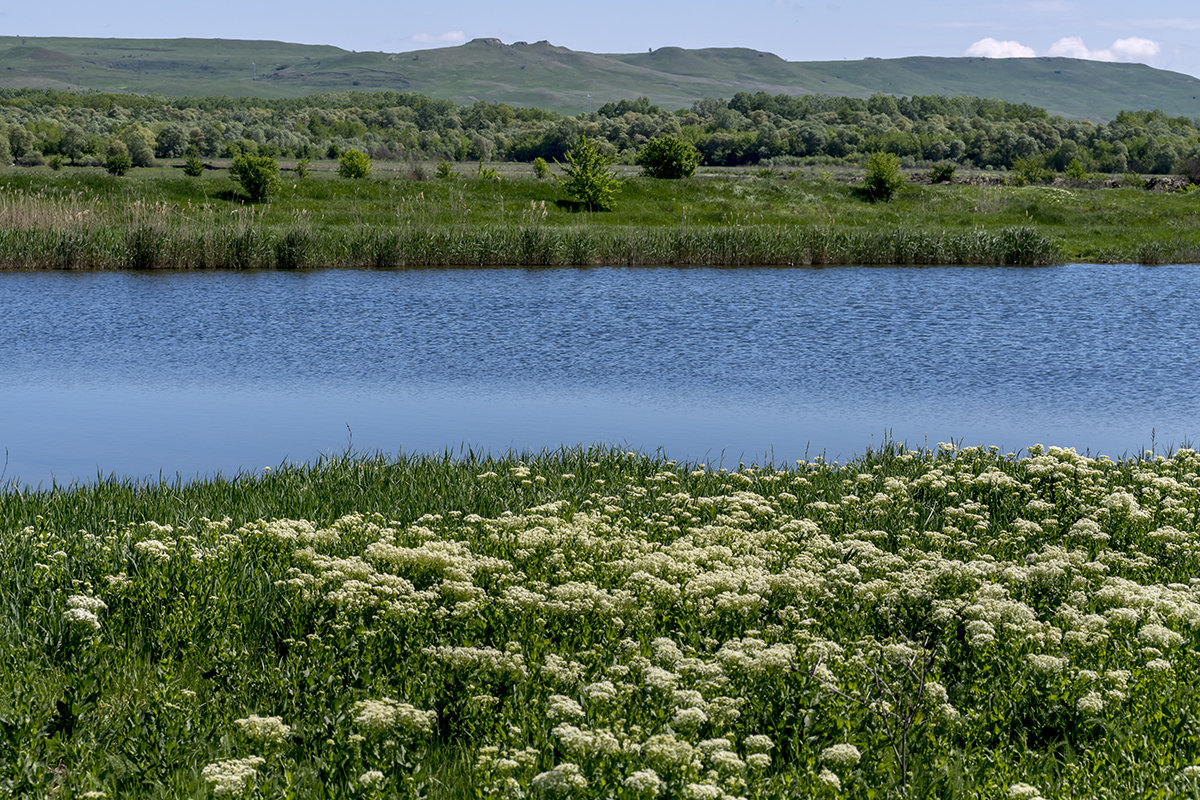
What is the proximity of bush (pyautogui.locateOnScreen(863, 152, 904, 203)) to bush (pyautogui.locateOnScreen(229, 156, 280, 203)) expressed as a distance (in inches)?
1163

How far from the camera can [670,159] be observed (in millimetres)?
60906

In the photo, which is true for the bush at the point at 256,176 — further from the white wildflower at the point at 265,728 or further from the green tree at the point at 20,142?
the white wildflower at the point at 265,728

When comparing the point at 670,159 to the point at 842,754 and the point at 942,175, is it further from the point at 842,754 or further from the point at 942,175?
the point at 842,754

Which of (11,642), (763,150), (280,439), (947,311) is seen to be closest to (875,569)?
(11,642)

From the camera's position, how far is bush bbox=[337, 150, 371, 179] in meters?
57.1

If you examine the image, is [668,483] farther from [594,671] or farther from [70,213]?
[70,213]

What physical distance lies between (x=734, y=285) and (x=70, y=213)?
23.5 meters

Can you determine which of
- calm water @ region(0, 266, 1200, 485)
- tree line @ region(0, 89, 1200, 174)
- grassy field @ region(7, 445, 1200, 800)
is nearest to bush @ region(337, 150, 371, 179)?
tree line @ region(0, 89, 1200, 174)

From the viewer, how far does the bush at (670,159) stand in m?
60.8

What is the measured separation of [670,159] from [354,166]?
16.5m

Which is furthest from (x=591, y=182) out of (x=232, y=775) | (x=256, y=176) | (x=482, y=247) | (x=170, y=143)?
(x=170, y=143)

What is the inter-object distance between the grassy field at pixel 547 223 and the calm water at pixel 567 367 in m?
2.33

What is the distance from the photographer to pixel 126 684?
6590 mm

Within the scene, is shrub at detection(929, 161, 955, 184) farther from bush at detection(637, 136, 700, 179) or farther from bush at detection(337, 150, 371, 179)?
bush at detection(337, 150, 371, 179)
